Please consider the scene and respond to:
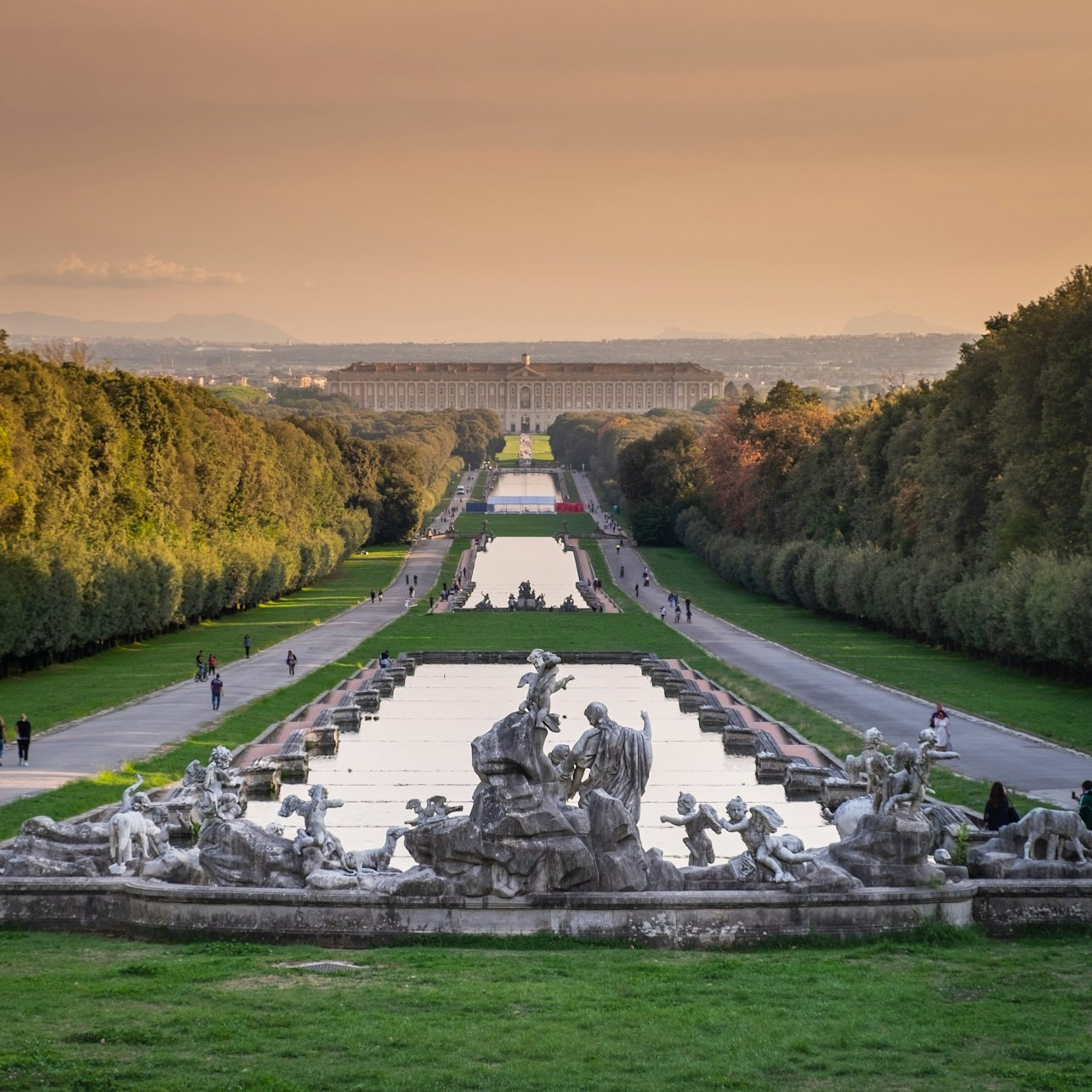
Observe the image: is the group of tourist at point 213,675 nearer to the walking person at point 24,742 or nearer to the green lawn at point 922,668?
the walking person at point 24,742

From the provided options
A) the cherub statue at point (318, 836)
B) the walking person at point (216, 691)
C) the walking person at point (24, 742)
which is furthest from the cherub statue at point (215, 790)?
the walking person at point (216, 691)

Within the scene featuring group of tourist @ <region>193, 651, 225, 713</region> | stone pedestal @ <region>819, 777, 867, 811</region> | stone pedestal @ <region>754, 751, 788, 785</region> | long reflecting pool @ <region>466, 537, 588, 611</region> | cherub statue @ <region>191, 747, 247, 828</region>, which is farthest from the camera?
long reflecting pool @ <region>466, 537, 588, 611</region>

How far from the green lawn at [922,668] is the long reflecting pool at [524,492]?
56.3m

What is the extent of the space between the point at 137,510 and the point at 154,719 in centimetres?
2831

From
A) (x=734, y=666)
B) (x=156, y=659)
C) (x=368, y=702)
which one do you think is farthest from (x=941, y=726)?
(x=156, y=659)

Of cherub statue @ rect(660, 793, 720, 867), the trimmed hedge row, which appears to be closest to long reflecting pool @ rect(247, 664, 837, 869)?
cherub statue @ rect(660, 793, 720, 867)

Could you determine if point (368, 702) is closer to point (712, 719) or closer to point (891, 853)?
point (712, 719)

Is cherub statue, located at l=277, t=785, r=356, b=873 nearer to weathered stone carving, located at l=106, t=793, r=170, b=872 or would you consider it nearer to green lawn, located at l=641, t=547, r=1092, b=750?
weathered stone carving, located at l=106, t=793, r=170, b=872

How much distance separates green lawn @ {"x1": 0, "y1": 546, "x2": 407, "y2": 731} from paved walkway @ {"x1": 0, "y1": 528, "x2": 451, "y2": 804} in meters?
0.76

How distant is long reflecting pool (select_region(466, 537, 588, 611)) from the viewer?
78688 millimetres

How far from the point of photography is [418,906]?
16.9 m

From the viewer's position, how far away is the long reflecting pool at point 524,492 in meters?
136

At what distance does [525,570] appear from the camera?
91000 millimetres

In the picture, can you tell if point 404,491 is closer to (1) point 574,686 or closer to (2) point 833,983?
(1) point 574,686
